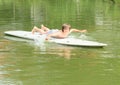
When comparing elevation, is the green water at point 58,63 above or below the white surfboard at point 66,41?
below

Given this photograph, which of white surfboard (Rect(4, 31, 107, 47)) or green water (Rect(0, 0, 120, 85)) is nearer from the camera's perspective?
green water (Rect(0, 0, 120, 85))

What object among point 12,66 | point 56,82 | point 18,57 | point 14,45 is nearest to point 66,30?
point 14,45

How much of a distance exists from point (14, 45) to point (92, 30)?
203 inches

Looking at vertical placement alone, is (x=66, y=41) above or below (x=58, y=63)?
above

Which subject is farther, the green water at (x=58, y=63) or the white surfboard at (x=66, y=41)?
the white surfboard at (x=66, y=41)

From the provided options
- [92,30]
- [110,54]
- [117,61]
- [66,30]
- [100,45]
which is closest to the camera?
[117,61]

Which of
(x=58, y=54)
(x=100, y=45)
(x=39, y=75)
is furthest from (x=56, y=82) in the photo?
(x=100, y=45)

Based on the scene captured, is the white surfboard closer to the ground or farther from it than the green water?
farther from it

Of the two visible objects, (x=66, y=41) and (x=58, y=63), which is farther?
(x=66, y=41)

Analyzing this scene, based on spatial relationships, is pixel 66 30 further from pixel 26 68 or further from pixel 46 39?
pixel 26 68

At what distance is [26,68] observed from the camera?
1222 cm

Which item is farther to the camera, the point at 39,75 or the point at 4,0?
the point at 4,0

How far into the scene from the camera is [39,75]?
37.2 ft

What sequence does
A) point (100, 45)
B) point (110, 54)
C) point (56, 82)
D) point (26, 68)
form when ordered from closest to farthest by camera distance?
point (56, 82) < point (26, 68) < point (110, 54) < point (100, 45)
